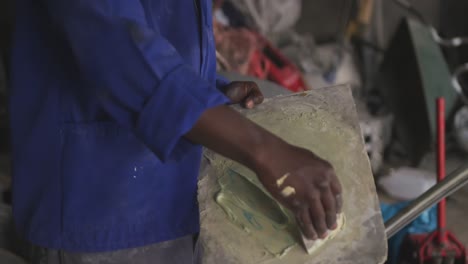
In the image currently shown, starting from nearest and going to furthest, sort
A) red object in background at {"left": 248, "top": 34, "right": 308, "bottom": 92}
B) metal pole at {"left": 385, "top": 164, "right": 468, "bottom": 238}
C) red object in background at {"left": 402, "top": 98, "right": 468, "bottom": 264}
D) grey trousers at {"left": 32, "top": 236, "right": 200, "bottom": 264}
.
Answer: grey trousers at {"left": 32, "top": 236, "right": 200, "bottom": 264} → metal pole at {"left": 385, "top": 164, "right": 468, "bottom": 238} → red object in background at {"left": 402, "top": 98, "right": 468, "bottom": 264} → red object in background at {"left": 248, "top": 34, "right": 308, "bottom": 92}

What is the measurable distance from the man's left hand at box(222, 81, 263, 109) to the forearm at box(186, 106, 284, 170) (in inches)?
11.7

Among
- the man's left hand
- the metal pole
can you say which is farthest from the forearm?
the metal pole

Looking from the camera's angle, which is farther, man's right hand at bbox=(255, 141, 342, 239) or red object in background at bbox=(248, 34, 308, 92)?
red object in background at bbox=(248, 34, 308, 92)

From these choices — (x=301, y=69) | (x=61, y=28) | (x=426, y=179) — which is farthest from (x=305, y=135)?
(x=301, y=69)

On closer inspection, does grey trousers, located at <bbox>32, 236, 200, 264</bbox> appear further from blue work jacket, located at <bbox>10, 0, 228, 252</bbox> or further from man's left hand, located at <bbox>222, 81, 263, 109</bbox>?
man's left hand, located at <bbox>222, 81, 263, 109</bbox>

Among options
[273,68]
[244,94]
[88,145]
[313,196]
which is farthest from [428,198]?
→ [273,68]

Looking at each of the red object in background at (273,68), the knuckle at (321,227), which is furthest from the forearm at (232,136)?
the red object in background at (273,68)

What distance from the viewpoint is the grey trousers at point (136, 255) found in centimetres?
97

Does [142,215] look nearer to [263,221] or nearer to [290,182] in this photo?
[263,221]

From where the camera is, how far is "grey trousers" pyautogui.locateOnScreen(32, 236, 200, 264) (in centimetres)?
97

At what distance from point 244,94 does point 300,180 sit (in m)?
0.36

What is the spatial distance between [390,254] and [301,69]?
135 cm

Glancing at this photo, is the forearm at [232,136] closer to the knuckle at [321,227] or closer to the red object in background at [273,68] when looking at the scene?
the knuckle at [321,227]

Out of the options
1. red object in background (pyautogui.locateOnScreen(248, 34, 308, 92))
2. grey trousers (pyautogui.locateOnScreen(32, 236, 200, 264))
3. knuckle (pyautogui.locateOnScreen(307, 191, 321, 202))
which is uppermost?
knuckle (pyautogui.locateOnScreen(307, 191, 321, 202))
